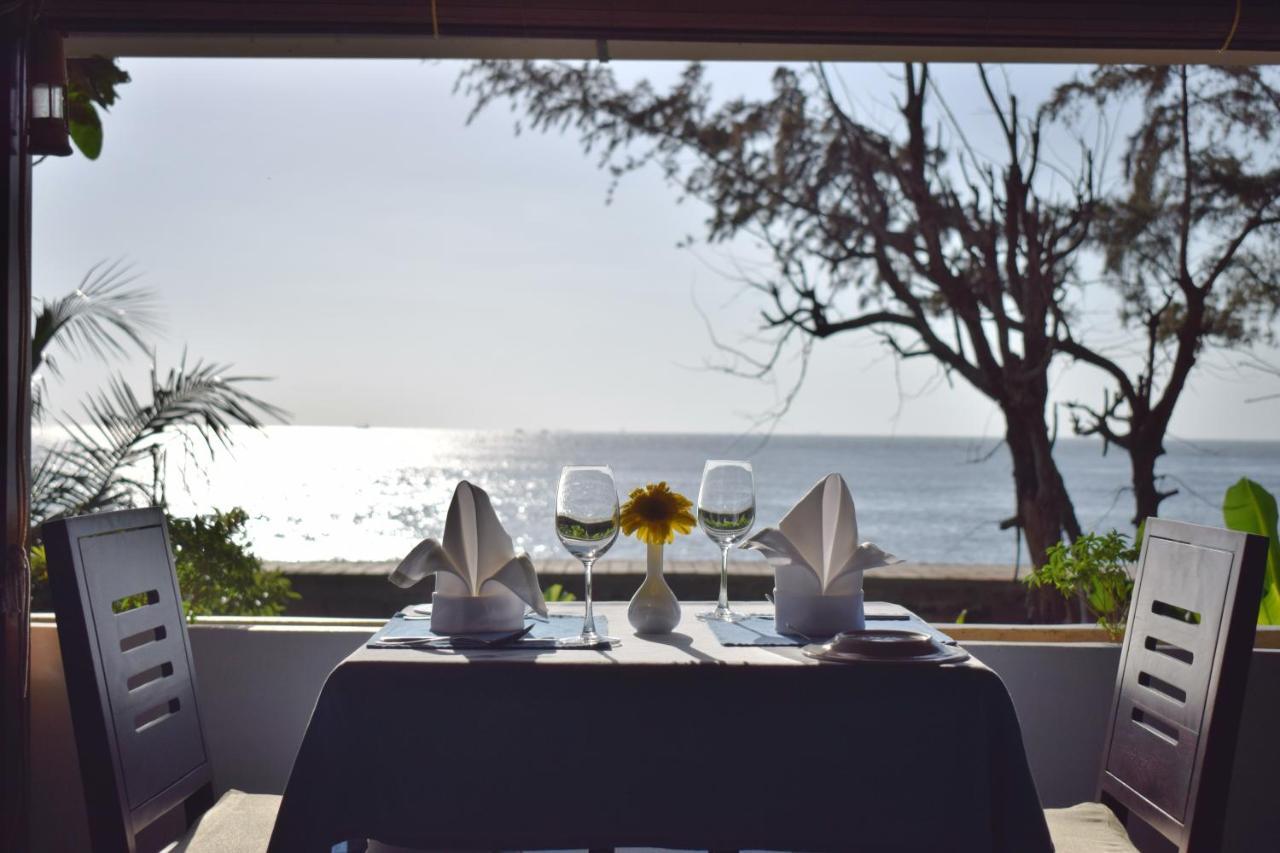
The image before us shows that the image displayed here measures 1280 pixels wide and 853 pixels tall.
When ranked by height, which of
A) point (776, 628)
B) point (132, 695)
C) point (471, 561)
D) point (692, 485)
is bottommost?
point (692, 485)

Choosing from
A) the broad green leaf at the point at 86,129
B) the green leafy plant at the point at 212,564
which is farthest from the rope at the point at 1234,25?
the broad green leaf at the point at 86,129

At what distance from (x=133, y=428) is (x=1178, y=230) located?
4.56 meters

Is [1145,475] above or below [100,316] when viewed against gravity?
below

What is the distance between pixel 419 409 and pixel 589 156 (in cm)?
1509

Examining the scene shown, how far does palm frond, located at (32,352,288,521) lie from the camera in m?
3.31

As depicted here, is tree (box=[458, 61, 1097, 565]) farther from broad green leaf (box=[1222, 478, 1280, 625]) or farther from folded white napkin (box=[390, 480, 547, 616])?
folded white napkin (box=[390, 480, 547, 616])

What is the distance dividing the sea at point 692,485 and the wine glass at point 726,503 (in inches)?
438

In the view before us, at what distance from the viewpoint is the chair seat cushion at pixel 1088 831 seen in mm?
1717

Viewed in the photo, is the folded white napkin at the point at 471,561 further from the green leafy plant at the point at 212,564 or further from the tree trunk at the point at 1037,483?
the tree trunk at the point at 1037,483

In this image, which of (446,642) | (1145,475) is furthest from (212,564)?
(1145,475)

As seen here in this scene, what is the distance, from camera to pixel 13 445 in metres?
2.28

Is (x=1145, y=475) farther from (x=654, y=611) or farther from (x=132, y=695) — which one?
(x=132, y=695)

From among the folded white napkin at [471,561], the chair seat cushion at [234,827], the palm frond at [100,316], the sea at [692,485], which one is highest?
the palm frond at [100,316]

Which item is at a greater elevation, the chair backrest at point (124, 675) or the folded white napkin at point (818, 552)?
the folded white napkin at point (818, 552)
